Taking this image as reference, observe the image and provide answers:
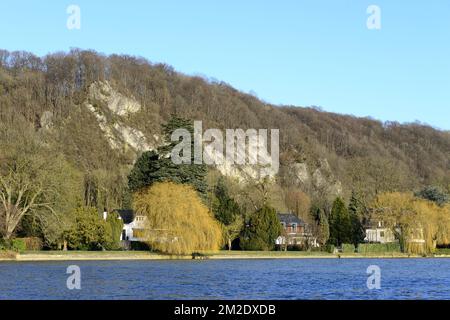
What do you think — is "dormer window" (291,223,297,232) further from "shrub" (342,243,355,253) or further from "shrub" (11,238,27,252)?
"shrub" (11,238,27,252)

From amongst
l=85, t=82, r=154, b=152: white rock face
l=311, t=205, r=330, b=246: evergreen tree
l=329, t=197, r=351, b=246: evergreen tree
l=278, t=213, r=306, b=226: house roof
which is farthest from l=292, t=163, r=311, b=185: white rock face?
l=329, t=197, r=351, b=246: evergreen tree

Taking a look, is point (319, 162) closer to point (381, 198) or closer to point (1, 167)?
point (381, 198)

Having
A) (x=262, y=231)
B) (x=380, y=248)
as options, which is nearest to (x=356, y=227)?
(x=380, y=248)

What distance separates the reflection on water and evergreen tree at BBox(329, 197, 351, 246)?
35854mm

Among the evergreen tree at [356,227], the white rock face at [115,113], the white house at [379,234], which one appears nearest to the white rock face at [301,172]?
the white rock face at [115,113]

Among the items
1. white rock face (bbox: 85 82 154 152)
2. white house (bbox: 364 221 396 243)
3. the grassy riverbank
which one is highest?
white rock face (bbox: 85 82 154 152)

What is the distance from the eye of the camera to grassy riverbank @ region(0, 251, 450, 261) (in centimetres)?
6103

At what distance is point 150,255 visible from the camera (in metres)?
68.6

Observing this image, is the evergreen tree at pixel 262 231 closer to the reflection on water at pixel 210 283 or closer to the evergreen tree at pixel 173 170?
the evergreen tree at pixel 173 170

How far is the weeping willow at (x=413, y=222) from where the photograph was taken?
8619 cm

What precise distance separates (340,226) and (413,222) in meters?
9.06

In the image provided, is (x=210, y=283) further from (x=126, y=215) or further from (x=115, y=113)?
(x=115, y=113)

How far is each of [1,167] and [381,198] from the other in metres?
45.6
